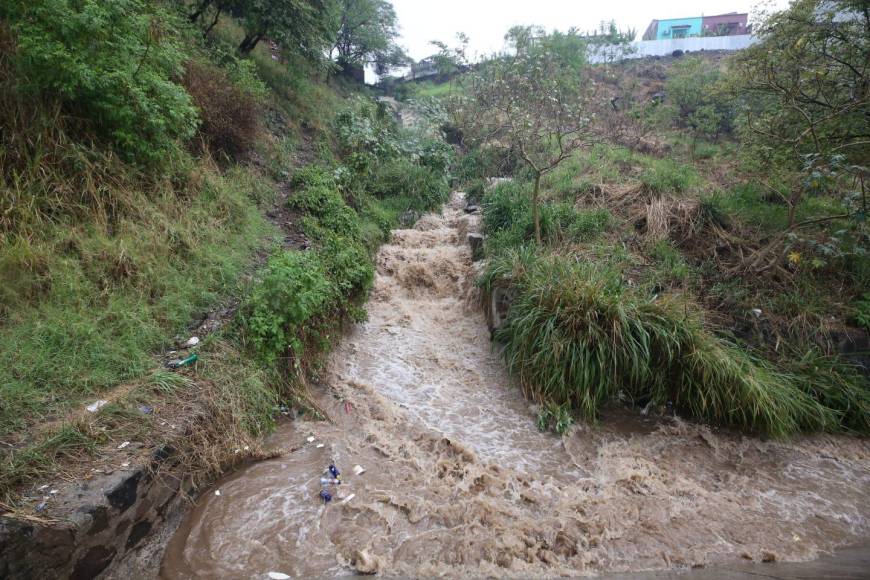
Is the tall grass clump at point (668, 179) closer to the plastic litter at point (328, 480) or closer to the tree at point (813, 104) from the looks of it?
the tree at point (813, 104)

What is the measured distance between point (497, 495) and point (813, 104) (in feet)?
24.3

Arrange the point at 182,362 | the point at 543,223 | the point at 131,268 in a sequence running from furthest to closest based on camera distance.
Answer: the point at 543,223
the point at 131,268
the point at 182,362

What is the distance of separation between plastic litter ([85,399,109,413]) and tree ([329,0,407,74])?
15.5 m

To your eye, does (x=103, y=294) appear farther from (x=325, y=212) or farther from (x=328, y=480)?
(x=325, y=212)

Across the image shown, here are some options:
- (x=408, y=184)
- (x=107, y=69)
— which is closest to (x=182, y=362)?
(x=107, y=69)

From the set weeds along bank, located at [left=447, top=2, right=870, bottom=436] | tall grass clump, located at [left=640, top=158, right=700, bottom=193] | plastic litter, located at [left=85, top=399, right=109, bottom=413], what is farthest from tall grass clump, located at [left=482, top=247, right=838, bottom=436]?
plastic litter, located at [left=85, top=399, right=109, bottom=413]

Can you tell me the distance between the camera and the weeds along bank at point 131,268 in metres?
3.23

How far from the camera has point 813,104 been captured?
645cm

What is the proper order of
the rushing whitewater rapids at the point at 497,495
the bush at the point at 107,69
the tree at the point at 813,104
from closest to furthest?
the rushing whitewater rapids at the point at 497,495 < the bush at the point at 107,69 < the tree at the point at 813,104

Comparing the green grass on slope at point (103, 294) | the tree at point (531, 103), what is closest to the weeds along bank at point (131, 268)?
the green grass on slope at point (103, 294)

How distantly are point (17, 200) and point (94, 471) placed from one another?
9.55ft

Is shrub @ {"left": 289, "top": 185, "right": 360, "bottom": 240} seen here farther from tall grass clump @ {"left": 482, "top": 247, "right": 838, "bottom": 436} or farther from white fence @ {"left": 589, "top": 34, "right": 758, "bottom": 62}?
white fence @ {"left": 589, "top": 34, "right": 758, "bottom": 62}

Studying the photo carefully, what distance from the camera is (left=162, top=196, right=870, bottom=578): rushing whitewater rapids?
3098mm

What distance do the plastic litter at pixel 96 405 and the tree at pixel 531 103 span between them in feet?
19.1
